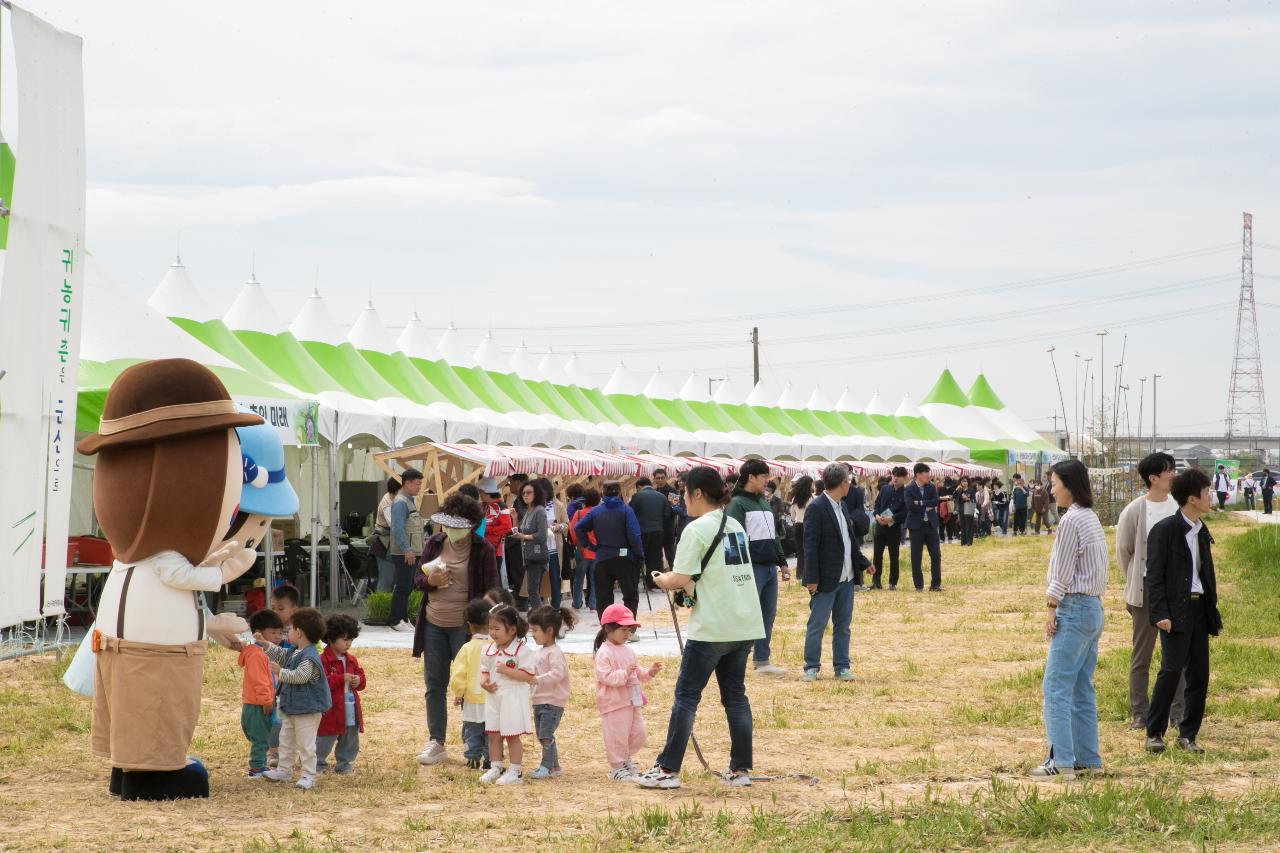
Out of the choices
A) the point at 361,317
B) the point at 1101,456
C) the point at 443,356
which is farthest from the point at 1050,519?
the point at 361,317

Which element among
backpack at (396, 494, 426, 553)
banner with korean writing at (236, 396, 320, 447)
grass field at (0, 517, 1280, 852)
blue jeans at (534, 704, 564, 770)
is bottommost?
grass field at (0, 517, 1280, 852)

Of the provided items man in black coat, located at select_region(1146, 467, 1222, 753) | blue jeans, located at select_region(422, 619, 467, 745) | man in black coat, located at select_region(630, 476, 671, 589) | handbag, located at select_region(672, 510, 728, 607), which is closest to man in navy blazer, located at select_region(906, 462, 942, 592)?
man in black coat, located at select_region(630, 476, 671, 589)

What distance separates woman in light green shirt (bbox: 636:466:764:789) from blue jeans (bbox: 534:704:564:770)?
593mm

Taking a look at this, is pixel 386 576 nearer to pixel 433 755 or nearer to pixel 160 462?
pixel 433 755

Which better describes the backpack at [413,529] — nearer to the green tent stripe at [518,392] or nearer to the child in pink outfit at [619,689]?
the child in pink outfit at [619,689]

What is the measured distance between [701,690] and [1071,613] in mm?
1999

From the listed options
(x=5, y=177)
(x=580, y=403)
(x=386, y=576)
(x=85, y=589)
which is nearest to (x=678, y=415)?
(x=580, y=403)

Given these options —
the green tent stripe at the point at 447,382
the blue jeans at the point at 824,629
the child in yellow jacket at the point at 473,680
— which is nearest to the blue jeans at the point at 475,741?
the child in yellow jacket at the point at 473,680

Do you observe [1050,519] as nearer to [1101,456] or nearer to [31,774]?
[1101,456]

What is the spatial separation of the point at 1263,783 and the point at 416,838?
432 centimetres

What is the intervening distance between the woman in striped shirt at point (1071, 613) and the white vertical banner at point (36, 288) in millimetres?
5799

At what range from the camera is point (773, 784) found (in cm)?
748

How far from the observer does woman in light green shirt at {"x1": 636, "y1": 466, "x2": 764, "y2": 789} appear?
23.4ft

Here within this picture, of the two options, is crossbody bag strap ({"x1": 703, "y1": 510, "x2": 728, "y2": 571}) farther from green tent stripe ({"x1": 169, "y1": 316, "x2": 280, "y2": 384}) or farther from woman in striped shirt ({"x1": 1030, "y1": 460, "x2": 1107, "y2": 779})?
green tent stripe ({"x1": 169, "y1": 316, "x2": 280, "y2": 384})
